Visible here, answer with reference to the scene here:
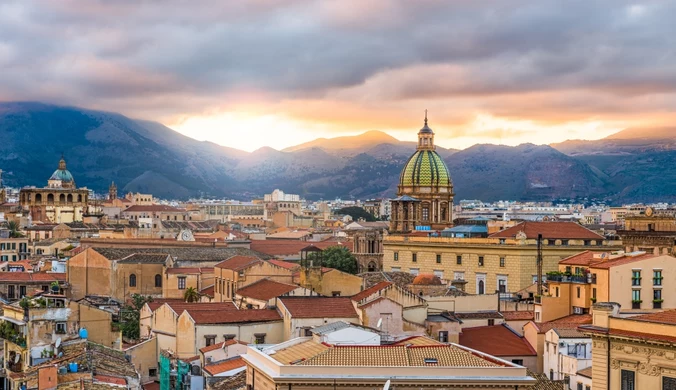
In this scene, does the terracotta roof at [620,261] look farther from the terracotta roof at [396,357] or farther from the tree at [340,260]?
the tree at [340,260]

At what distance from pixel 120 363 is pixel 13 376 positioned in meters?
3.59

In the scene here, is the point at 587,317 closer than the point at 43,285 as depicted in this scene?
Yes

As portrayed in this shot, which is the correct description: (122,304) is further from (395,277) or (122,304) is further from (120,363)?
(120,363)

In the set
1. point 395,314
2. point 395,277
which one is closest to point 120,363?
point 395,314

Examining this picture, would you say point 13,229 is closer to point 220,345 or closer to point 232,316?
point 232,316

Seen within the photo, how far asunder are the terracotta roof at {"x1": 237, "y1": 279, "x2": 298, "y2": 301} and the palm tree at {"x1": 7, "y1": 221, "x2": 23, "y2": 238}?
56052mm

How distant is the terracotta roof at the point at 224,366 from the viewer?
120 feet

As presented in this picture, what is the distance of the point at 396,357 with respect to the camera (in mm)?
26672

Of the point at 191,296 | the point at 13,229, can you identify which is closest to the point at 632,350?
the point at 191,296

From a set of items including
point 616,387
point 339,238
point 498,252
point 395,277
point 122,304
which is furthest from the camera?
point 339,238

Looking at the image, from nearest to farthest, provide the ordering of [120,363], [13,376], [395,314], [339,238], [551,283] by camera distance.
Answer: [13,376], [120,363], [395,314], [551,283], [339,238]

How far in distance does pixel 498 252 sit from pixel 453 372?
43.2 m

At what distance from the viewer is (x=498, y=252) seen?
224ft

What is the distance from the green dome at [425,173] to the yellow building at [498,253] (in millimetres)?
18599
